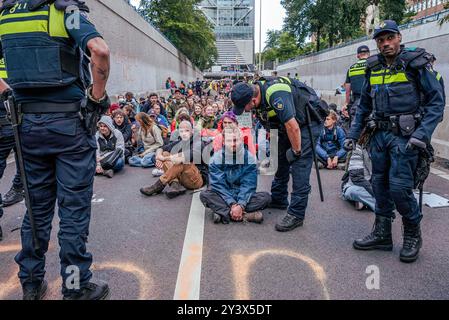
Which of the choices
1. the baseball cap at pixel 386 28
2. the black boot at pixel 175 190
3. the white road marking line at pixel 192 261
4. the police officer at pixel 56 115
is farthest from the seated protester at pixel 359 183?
the police officer at pixel 56 115

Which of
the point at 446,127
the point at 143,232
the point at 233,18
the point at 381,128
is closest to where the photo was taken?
the point at 381,128

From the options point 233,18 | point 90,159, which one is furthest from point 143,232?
point 233,18

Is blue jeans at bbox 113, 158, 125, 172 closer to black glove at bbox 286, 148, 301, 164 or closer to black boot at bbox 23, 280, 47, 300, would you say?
black glove at bbox 286, 148, 301, 164

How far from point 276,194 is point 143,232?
171 cm

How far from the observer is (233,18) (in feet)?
385

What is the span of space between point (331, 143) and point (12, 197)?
5393mm

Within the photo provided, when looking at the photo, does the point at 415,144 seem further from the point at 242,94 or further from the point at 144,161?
the point at 144,161

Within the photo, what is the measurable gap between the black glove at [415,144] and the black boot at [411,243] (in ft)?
2.32

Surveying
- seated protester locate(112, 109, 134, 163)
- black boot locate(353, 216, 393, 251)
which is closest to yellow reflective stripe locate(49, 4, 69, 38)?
black boot locate(353, 216, 393, 251)

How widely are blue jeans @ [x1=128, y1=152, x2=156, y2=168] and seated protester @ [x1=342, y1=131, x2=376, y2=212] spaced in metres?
3.85

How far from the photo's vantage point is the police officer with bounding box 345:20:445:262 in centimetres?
310

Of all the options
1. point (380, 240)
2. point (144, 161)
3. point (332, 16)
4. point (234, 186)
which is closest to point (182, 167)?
point (234, 186)
